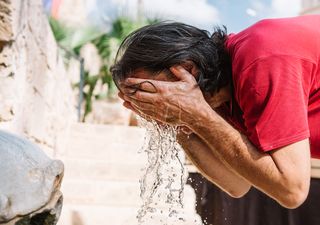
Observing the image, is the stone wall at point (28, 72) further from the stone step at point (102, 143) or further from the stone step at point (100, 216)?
the stone step at point (102, 143)

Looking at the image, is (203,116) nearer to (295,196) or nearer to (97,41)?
(295,196)

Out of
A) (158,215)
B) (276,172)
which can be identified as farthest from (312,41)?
(158,215)

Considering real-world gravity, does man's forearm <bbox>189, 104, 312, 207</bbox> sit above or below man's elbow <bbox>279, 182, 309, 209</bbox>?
above

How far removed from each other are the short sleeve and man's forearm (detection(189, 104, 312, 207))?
67 mm

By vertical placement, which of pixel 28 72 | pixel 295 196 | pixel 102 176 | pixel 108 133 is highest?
pixel 295 196

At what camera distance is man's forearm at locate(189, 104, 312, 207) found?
65.4 inches

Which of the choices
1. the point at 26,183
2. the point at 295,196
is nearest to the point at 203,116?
the point at 295,196

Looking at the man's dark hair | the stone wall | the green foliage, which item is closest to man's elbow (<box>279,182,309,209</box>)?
the man's dark hair

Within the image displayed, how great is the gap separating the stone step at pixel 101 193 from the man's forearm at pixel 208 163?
2113mm

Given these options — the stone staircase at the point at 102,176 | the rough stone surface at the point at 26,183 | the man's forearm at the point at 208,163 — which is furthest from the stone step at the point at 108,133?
the rough stone surface at the point at 26,183

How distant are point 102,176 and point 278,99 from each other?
4018mm

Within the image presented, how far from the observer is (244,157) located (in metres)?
1.72

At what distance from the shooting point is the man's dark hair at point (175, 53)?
1.79m

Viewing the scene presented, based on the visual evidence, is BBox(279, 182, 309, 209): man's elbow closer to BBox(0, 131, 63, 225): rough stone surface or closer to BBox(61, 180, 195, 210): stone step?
BBox(0, 131, 63, 225): rough stone surface
